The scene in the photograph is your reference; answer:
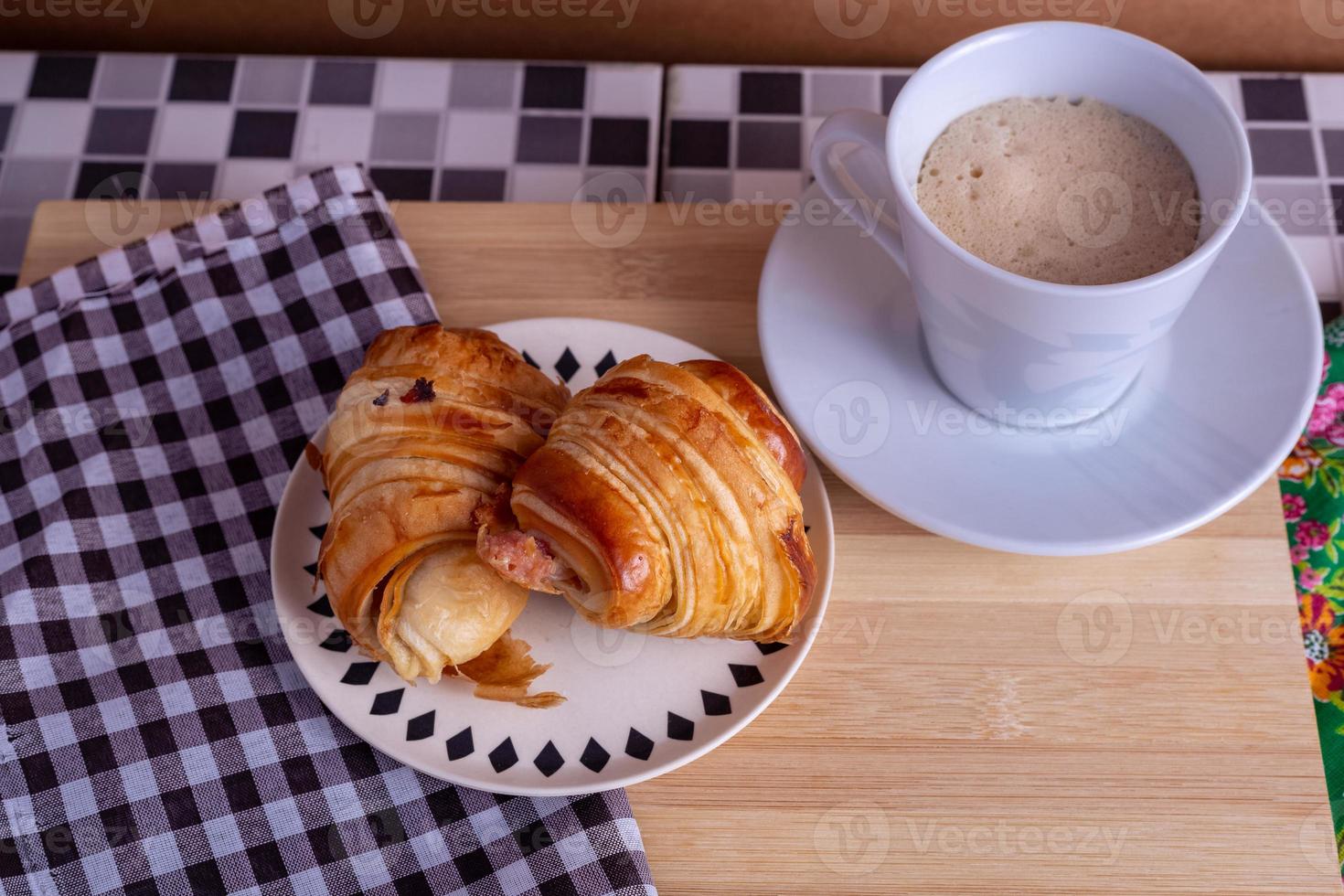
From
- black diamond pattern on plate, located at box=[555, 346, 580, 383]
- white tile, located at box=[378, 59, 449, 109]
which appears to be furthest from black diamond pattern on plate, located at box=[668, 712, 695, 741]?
white tile, located at box=[378, 59, 449, 109]

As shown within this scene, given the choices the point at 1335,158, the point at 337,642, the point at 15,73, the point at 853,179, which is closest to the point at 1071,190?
the point at 853,179

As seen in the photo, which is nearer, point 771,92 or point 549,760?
point 549,760

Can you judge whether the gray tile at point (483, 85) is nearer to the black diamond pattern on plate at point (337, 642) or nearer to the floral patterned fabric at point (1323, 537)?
the black diamond pattern on plate at point (337, 642)

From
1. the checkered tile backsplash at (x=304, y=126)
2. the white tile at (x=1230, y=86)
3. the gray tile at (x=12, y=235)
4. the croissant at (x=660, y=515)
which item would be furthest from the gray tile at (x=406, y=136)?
the white tile at (x=1230, y=86)

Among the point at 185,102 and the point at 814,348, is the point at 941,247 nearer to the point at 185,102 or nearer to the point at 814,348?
the point at 814,348

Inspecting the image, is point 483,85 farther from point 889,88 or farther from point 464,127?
point 889,88

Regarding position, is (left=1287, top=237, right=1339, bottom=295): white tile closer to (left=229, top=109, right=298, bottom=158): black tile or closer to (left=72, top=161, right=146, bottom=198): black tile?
(left=229, top=109, right=298, bottom=158): black tile

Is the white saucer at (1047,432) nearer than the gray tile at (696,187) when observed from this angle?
Yes
